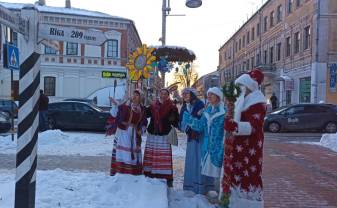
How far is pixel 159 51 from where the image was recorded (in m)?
16.3

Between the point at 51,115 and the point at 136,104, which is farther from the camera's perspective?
the point at 51,115

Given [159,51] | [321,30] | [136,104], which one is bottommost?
[136,104]

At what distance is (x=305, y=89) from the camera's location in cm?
3416

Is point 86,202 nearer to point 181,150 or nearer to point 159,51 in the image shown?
point 181,150

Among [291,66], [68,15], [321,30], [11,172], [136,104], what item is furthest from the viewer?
[68,15]

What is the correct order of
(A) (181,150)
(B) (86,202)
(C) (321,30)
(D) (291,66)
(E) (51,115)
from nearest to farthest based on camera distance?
(B) (86,202), (A) (181,150), (E) (51,115), (C) (321,30), (D) (291,66)

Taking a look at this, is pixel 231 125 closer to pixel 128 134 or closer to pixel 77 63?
pixel 128 134

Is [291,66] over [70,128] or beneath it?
over

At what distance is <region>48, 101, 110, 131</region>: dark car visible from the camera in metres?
20.4

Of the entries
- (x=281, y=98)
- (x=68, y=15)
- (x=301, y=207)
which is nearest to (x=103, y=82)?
(x=68, y=15)

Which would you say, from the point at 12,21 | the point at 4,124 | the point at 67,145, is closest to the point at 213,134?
the point at 12,21

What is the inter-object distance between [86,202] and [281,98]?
114 feet

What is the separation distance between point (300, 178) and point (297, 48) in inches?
1109

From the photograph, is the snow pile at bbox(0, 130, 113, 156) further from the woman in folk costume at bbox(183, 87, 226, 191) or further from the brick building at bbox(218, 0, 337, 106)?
the brick building at bbox(218, 0, 337, 106)
